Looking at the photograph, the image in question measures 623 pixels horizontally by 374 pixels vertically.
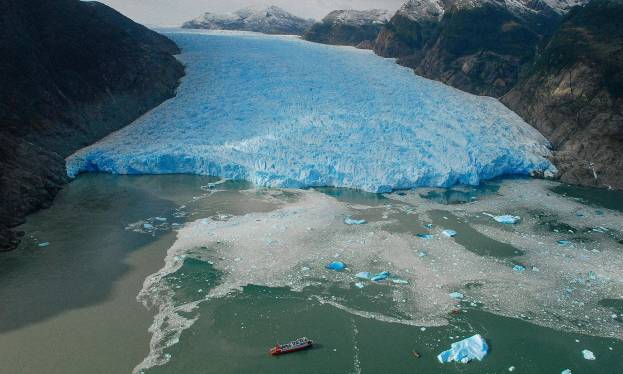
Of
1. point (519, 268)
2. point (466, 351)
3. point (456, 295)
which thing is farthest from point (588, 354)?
point (519, 268)

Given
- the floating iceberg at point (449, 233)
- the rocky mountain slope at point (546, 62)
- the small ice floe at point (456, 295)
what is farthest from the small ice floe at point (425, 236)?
the rocky mountain slope at point (546, 62)

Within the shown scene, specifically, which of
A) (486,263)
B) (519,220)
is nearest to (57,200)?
(486,263)

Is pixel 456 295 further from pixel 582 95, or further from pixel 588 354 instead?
pixel 582 95

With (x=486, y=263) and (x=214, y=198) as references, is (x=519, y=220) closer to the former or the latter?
(x=486, y=263)

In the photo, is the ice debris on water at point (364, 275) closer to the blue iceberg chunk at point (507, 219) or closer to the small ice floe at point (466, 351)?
the small ice floe at point (466, 351)

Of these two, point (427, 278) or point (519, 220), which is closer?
point (427, 278)
